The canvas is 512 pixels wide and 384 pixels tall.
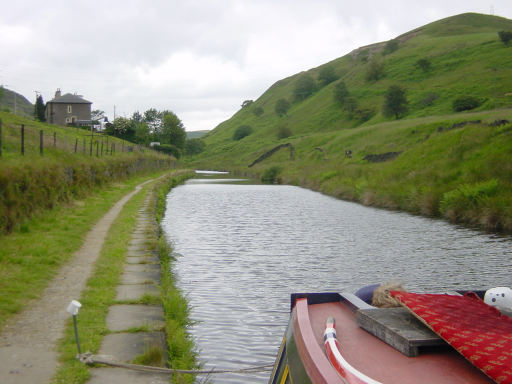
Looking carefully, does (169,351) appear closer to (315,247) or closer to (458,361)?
(458,361)

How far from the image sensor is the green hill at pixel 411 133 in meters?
21.6

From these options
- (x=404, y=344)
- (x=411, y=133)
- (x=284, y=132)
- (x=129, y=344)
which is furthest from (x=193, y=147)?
(x=404, y=344)

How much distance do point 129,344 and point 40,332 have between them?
1.12m

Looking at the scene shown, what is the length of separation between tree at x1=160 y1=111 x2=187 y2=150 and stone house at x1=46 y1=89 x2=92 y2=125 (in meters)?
23.1

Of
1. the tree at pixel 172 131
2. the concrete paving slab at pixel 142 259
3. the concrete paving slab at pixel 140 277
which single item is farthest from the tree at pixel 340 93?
the concrete paving slab at pixel 140 277

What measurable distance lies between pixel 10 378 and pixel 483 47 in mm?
98951

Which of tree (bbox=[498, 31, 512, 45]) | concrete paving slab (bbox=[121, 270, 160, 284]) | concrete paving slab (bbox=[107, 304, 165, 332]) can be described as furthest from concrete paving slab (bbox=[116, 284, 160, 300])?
tree (bbox=[498, 31, 512, 45])

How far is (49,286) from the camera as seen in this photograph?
828 cm

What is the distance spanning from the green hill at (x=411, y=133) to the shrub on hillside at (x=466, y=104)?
48 cm

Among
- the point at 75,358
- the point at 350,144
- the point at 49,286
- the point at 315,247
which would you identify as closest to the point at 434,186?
the point at 315,247

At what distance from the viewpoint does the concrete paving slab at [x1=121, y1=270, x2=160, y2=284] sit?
9.10m

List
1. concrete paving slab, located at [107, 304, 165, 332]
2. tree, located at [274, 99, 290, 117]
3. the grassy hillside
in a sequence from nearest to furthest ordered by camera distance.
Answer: concrete paving slab, located at [107, 304, 165, 332] → the grassy hillside → tree, located at [274, 99, 290, 117]

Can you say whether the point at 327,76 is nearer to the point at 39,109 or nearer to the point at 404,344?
the point at 39,109

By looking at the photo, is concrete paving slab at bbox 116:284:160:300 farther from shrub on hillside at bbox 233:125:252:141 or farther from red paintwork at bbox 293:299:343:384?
shrub on hillside at bbox 233:125:252:141
